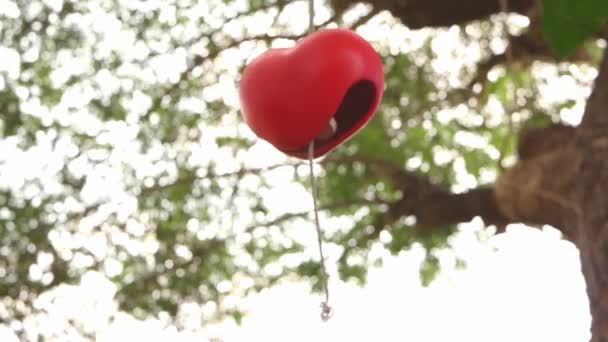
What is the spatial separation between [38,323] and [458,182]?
0.90 m

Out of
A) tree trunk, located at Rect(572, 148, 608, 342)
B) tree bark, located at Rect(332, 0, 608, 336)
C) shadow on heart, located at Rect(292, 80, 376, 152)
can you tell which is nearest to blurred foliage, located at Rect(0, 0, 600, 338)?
tree bark, located at Rect(332, 0, 608, 336)

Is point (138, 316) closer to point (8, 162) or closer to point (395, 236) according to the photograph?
point (8, 162)

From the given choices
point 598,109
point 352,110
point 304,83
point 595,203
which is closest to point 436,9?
point 598,109

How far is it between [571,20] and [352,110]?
0.26 metres

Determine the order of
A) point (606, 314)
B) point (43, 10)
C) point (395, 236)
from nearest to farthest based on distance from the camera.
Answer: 1. point (606, 314)
2. point (43, 10)
3. point (395, 236)

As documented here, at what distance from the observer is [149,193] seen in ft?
4.79

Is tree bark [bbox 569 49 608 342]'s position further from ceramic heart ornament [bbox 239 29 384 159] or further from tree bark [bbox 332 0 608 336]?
ceramic heart ornament [bbox 239 29 384 159]

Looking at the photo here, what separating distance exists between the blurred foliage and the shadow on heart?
2.34 ft

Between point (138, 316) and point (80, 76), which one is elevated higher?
point (80, 76)

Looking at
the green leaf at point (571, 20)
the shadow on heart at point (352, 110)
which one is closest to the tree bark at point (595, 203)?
the shadow on heart at point (352, 110)

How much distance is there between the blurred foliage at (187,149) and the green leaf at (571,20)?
91 cm

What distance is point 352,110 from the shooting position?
2.03 ft

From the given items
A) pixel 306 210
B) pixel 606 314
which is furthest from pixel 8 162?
pixel 606 314

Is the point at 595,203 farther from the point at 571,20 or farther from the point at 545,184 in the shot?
the point at 571,20
